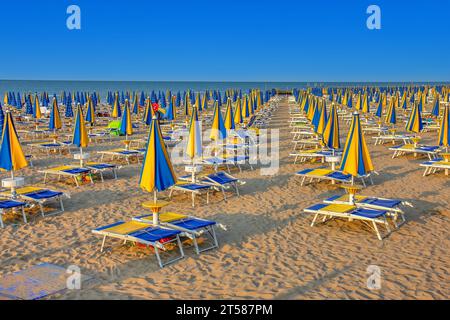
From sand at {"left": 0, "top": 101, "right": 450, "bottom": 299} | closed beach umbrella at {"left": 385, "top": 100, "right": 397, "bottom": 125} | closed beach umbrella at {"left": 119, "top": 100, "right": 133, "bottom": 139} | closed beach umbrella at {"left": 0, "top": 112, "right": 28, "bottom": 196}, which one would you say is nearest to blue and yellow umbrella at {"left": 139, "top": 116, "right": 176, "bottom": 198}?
sand at {"left": 0, "top": 101, "right": 450, "bottom": 299}

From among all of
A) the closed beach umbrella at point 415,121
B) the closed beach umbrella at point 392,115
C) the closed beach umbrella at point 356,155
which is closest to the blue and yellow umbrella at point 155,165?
the closed beach umbrella at point 356,155

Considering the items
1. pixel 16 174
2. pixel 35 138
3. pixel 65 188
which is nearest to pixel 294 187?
pixel 65 188

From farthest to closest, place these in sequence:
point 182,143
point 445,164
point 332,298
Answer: point 182,143
point 445,164
point 332,298

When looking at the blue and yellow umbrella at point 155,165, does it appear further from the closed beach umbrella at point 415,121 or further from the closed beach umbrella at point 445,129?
the closed beach umbrella at point 415,121

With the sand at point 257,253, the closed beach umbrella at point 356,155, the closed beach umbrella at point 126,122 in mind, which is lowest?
the sand at point 257,253

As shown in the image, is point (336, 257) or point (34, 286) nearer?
point (34, 286)

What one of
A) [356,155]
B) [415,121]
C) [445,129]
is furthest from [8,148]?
[415,121]

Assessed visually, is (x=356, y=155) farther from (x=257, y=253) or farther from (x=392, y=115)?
(x=392, y=115)

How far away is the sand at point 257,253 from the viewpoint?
5.50 metres

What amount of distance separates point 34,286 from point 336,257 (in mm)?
4155

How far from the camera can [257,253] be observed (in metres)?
6.75

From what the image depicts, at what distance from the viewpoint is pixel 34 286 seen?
17.8 feet
